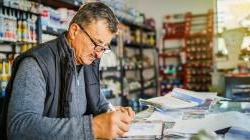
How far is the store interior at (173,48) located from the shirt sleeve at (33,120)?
3342 mm

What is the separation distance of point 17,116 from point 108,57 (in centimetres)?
389

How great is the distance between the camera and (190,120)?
59.6 inches

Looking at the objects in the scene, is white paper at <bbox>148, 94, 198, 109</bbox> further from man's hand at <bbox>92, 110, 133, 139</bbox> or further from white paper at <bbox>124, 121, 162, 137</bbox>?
man's hand at <bbox>92, 110, 133, 139</bbox>

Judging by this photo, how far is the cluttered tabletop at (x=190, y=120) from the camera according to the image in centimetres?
123

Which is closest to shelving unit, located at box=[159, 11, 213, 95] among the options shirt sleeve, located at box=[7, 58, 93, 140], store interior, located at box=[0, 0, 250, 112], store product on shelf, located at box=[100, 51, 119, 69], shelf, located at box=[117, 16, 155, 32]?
store interior, located at box=[0, 0, 250, 112]

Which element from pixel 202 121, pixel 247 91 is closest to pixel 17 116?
pixel 202 121

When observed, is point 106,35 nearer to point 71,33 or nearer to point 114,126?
point 71,33

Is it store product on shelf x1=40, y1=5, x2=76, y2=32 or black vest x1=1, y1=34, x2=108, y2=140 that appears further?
store product on shelf x1=40, y1=5, x2=76, y2=32

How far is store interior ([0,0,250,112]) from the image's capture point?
Result: 5.08 m

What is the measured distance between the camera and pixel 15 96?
3.76ft

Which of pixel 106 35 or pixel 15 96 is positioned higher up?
pixel 106 35

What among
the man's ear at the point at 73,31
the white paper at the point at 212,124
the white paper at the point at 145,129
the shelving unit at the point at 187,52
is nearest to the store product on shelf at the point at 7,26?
the man's ear at the point at 73,31

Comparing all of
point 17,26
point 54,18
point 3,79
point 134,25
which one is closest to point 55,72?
point 3,79

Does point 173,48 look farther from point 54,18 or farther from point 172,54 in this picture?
point 54,18
